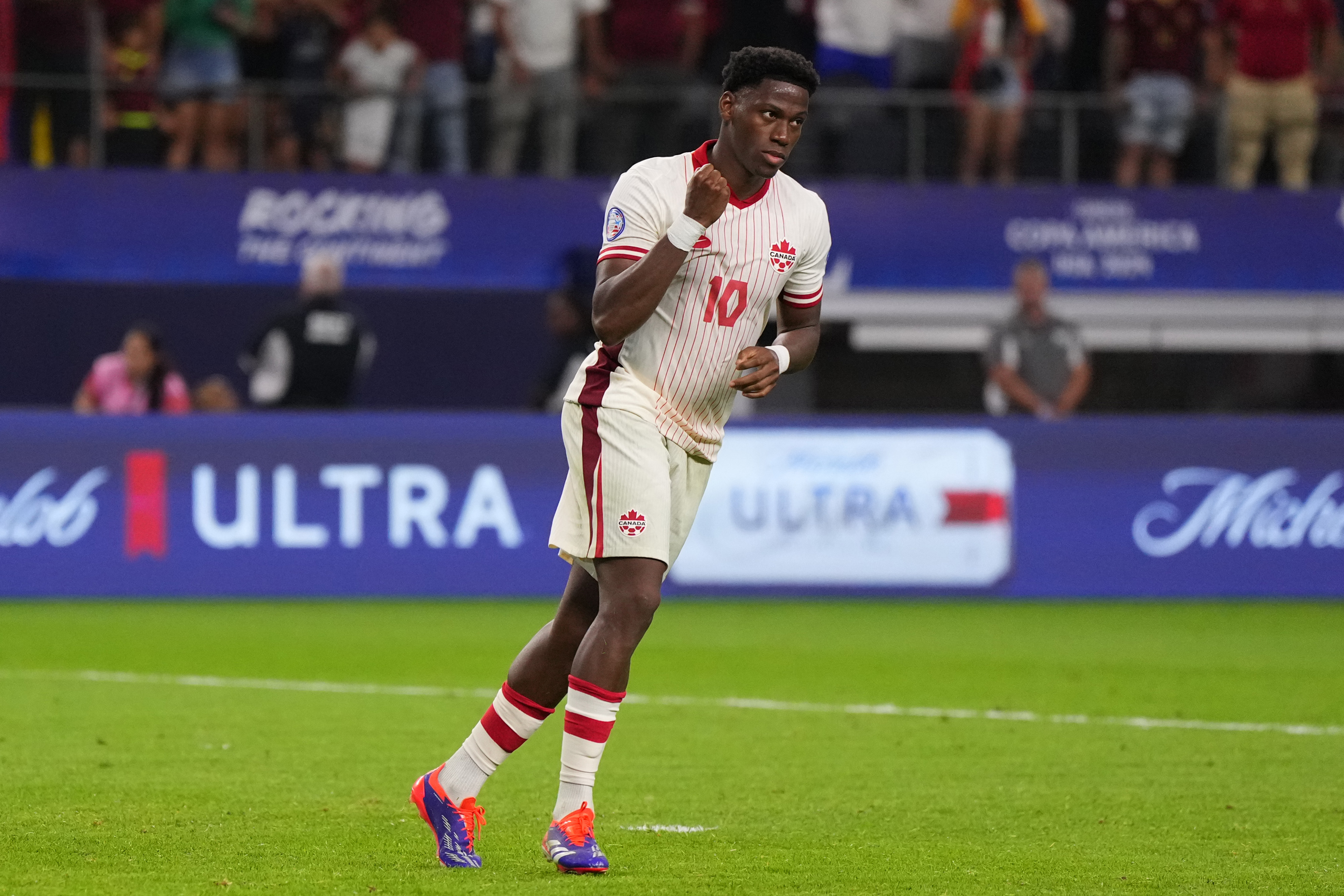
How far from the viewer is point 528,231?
18.3 m

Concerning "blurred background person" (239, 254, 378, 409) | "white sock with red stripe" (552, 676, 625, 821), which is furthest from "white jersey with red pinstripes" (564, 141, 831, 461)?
"blurred background person" (239, 254, 378, 409)

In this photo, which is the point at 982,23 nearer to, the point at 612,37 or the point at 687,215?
the point at 612,37

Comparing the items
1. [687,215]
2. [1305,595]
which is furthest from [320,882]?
[1305,595]

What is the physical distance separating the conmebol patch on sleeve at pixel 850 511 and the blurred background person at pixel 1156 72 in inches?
244

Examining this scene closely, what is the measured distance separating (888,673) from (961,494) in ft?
11.7

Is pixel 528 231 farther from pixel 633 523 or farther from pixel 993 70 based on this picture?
pixel 633 523

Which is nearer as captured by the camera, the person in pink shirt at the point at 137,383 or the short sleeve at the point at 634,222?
the short sleeve at the point at 634,222

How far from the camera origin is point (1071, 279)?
63.5ft

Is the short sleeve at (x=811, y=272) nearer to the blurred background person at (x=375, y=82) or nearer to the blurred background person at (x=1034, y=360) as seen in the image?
the blurred background person at (x=1034, y=360)

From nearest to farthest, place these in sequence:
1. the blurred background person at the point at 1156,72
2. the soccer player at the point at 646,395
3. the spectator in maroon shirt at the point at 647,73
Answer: the soccer player at the point at 646,395 → the spectator in maroon shirt at the point at 647,73 → the blurred background person at the point at 1156,72

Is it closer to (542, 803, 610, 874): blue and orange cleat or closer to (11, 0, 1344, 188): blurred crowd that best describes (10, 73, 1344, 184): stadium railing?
(11, 0, 1344, 188): blurred crowd

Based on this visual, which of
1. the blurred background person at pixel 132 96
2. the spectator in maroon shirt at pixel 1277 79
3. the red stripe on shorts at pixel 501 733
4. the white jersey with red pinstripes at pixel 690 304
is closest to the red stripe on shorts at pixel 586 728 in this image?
the red stripe on shorts at pixel 501 733

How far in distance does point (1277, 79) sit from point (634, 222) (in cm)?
1458

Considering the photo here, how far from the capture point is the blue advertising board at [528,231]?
17750 millimetres
